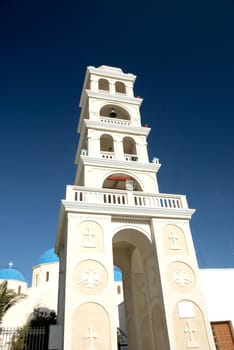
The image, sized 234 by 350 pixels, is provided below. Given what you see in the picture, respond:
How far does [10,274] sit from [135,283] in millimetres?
26351

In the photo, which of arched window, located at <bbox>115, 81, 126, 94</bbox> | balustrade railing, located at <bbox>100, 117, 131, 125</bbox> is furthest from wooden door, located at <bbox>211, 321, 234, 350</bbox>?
arched window, located at <bbox>115, 81, 126, 94</bbox>

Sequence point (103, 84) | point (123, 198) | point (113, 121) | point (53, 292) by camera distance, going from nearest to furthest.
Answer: point (123, 198) → point (113, 121) → point (103, 84) → point (53, 292)

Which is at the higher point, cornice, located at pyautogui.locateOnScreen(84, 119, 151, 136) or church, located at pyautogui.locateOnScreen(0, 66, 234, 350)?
cornice, located at pyautogui.locateOnScreen(84, 119, 151, 136)

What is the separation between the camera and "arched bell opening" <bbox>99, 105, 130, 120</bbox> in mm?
21016

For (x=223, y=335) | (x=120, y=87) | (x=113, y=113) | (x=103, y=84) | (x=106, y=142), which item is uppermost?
(x=103, y=84)

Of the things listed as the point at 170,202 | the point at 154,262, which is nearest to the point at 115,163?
the point at 170,202

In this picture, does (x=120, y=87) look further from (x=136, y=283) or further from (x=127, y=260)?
(x=136, y=283)

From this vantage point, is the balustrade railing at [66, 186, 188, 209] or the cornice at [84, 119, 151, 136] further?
the cornice at [84, 119, 151, 136]

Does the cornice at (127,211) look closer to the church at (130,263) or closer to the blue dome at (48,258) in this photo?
the church at (130,263)

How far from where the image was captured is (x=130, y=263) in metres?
16.5

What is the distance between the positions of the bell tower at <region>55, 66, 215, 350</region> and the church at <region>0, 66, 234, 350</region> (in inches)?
1.6

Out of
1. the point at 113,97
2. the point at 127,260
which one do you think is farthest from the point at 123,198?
the point at 113,97

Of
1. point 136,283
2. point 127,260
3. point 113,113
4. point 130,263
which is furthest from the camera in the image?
point 113,113

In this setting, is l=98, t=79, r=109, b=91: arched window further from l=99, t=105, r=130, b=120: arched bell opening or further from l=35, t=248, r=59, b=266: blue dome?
l=35, t=248, r=59, b=266: blue dome
